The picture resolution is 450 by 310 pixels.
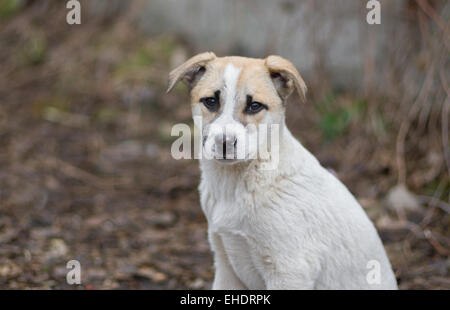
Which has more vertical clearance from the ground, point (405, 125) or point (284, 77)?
point (284, 77)

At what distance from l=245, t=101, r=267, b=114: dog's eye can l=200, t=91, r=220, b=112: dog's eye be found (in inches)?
7.6

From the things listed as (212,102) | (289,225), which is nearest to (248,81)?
(212,102)

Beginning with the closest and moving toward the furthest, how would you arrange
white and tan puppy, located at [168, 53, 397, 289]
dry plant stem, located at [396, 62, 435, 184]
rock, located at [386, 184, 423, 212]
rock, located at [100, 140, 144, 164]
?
white and tan puppy, located at [168, 53, 397, 289], rock, located at [386, 184, 423, 212], dry plant stem, located at [396, 62, 435, 184], rock, located at [100, 140, 144, 164]

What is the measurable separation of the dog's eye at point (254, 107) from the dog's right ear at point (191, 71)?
0.45m

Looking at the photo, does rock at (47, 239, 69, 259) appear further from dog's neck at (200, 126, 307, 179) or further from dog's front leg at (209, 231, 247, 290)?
dog's neck at (200, 126, 307, 179)

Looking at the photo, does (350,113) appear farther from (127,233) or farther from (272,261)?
(272,261)

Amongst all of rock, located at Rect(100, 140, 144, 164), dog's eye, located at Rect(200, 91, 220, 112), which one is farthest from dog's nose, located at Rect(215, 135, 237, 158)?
rock, located at Rect(100, 140, 144, 164)

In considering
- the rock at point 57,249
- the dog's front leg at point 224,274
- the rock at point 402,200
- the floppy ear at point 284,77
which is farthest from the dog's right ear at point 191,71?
the rock at point 402,200

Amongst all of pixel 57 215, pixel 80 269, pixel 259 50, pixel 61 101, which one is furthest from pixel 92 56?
pixel 80 269

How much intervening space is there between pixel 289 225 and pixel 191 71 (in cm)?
120

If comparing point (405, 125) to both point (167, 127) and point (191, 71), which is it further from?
point (191, 71)

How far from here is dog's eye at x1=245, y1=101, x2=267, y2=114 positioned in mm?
3383

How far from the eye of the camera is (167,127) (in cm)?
762

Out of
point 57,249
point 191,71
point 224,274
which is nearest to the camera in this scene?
point 191,71
